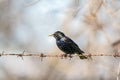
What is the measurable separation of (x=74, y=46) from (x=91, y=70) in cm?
527

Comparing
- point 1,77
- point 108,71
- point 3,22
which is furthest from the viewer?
point 1,77

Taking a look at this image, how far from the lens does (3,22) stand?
59.6ft

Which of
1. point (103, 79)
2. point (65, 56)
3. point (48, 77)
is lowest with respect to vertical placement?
point (65, 56)

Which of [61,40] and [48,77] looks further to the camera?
[48,77]

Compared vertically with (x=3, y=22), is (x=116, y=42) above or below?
below

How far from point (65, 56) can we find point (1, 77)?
11.4 metres

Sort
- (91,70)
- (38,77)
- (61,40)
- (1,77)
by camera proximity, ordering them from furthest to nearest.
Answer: (38,77), (1,77), (91,70), (61,40)

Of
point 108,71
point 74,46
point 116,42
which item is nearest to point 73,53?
point 74,46

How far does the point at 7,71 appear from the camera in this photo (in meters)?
20.4

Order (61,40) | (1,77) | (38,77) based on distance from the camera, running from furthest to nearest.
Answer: (38,77)
(1,77)
(61,40)

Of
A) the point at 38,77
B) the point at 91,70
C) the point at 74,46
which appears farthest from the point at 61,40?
the point at 38,77

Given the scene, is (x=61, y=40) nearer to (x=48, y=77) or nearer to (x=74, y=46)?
(x=74, y=46)

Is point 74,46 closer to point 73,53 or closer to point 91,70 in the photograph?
point 73,53

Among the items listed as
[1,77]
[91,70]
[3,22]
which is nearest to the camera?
[91,70]
